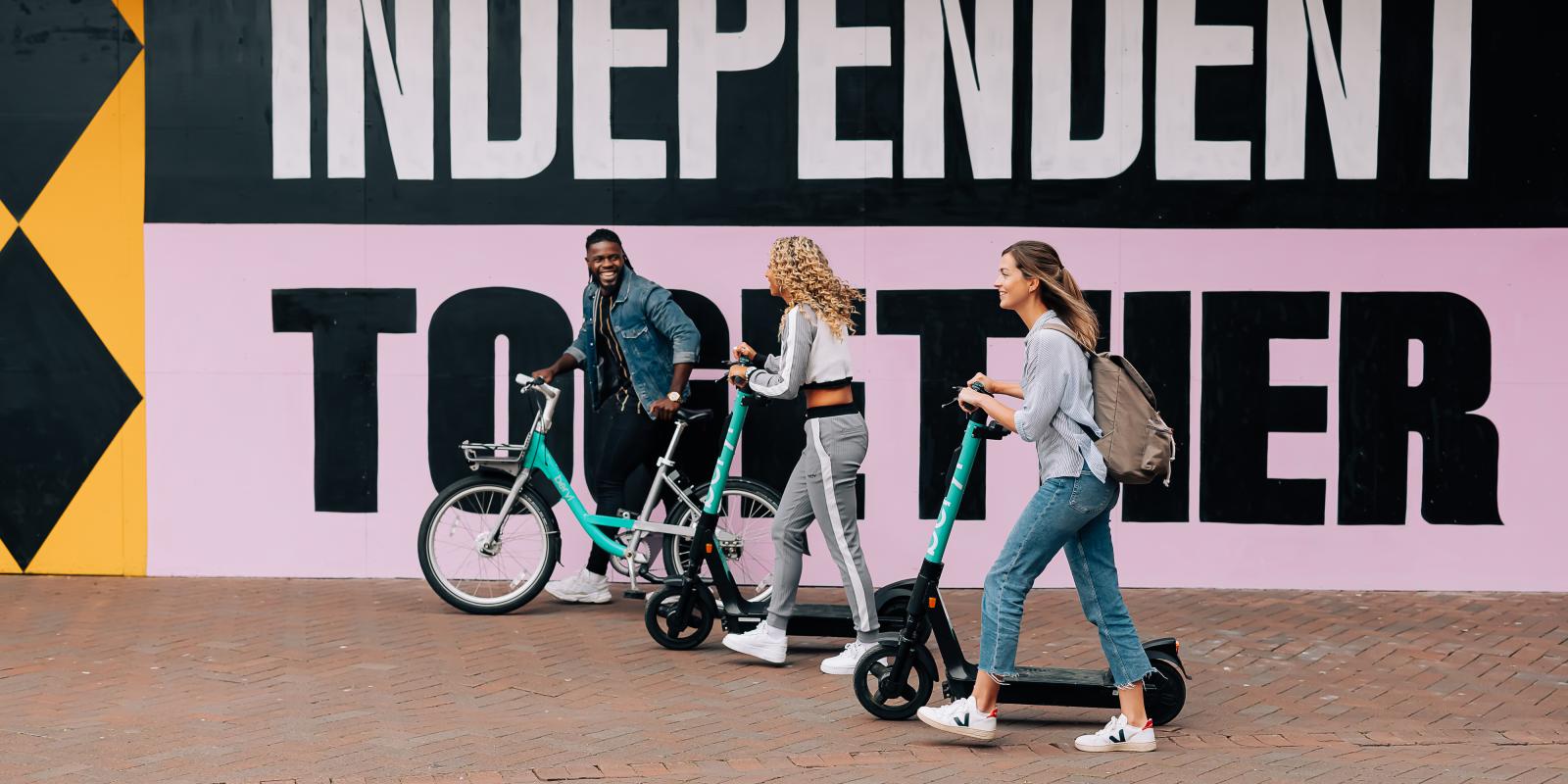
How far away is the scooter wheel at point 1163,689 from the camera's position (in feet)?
19.8

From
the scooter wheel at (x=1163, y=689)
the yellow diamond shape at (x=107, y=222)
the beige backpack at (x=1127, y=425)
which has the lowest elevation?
the scooter wheel at (x=1163, y=689)

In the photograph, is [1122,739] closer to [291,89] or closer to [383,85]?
[383,85]

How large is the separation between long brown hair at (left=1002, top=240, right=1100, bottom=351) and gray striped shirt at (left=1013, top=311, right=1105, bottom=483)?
54mm

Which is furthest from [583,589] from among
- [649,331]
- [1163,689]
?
[1163,689]

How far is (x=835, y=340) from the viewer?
22.8 feet

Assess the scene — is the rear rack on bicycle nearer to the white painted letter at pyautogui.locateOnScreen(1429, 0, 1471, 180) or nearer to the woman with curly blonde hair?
the woman with curly blonde hair

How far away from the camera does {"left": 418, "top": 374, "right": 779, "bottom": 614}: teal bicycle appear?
27.0ft

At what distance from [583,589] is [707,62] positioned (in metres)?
3.05

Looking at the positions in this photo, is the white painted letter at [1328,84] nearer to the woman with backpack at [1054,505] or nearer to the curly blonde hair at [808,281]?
the curly blonde hair at [808,281]

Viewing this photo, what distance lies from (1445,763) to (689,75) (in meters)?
5.50

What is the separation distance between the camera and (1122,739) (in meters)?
5.79

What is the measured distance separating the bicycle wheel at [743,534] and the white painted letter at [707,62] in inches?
74.8

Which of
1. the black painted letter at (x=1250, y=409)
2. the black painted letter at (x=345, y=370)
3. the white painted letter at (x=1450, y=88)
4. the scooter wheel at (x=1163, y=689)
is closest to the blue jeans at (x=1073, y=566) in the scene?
the scooter wheel at (x=1163, y=689)

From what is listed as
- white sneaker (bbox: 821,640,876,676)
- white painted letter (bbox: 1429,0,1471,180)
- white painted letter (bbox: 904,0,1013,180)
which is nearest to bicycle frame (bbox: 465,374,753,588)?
white sneaker (bbox: 821,640,876,676)
